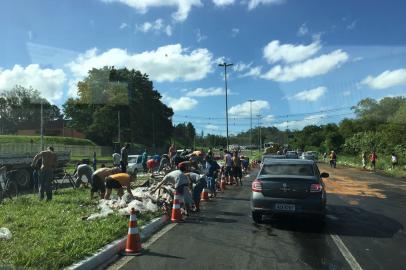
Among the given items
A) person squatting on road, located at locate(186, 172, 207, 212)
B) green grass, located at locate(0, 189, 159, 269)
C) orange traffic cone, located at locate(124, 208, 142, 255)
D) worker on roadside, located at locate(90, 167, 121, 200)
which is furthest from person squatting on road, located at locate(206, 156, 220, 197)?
orange traffic cone, located at locate(124, 208, 142, 255)

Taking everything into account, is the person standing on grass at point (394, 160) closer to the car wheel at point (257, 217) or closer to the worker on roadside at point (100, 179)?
the worker on roadside at point (100, 179)

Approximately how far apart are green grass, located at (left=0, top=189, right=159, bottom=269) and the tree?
61.6m

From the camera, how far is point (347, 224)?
35.1ft

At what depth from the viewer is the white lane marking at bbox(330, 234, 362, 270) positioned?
689 centimetres

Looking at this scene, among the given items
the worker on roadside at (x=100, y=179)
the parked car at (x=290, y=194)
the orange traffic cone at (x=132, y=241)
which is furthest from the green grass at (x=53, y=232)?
the parked car at (x=290, y=194)

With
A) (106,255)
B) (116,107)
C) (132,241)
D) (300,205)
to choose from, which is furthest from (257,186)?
(116,107)

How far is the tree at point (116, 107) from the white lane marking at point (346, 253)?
6573 cm

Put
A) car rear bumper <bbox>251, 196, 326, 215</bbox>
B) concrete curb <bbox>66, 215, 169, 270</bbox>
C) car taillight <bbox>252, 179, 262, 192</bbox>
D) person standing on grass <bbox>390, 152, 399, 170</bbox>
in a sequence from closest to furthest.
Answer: concrete curb <bbox>66, 215, 169, 270</bbox>
car rear bumper <bbox>251, 196, 326, 215</bbox>
car taillight <bbox>252, 179, 262, 192</bbox>
person standing on grass <bbox>390, 152, 399, 170</bbox>

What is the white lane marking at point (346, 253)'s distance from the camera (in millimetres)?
6891

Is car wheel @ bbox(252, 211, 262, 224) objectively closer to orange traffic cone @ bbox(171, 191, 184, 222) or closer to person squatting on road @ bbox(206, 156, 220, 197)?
orange traffic cone @ bbox(171, 191, 184, 222)

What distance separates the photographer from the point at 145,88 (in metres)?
83.1

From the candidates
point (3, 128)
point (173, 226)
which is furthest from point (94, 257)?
point (3, 128)

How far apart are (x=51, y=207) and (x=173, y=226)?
3928 mm

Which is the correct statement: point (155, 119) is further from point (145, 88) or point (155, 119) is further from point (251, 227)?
point (251, 227)
